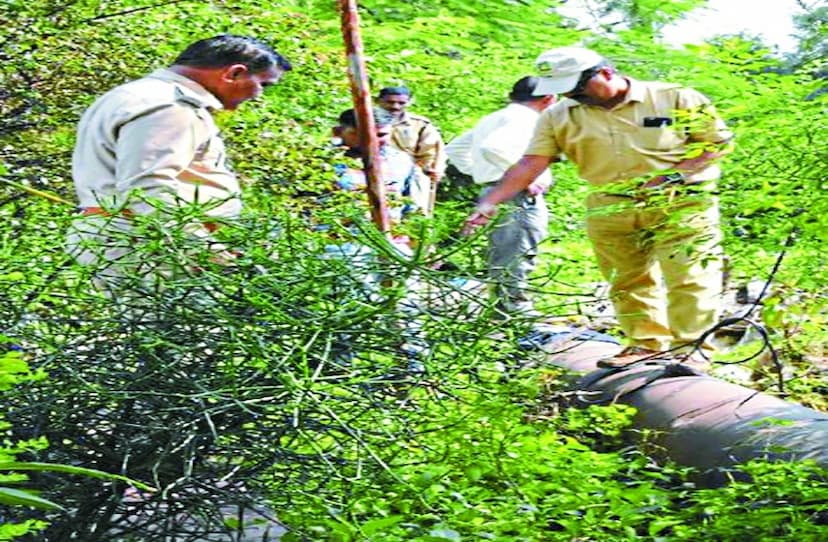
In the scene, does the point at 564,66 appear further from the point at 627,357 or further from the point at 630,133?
the point at 627,357

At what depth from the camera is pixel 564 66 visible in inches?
239

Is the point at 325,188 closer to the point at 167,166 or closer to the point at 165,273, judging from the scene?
the point at 167,166

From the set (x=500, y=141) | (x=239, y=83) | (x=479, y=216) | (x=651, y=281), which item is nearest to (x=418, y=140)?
(x=500, y=141)

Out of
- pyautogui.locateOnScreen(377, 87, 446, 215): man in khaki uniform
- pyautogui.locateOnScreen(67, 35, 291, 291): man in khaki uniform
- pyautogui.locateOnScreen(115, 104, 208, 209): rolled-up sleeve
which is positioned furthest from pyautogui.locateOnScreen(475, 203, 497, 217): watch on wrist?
pyautogui.locateOnScreen(377, 87, 446, 215): man in khaki uniform

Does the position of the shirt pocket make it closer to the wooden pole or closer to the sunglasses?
the sunglasses

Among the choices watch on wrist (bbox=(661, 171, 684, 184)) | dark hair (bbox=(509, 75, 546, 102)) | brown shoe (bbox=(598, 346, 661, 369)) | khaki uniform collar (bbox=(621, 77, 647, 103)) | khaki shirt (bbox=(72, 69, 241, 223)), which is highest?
khaki shirt (bbox=(72, 69, 241, 223))

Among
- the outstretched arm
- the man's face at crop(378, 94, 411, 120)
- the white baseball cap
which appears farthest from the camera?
the man's face at crop(378, 94, 411, 120)

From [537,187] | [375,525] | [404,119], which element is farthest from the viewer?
[404,119]

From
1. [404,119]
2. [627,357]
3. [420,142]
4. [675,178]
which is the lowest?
[420,142]

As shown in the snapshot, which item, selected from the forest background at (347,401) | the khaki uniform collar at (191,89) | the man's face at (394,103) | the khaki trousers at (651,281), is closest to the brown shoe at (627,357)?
the khaki trousers at (651,281)

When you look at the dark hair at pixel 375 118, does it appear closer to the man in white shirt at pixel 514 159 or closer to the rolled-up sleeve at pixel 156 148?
the man in white shirt at pixel 514 159

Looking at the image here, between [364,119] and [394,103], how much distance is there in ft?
11.8

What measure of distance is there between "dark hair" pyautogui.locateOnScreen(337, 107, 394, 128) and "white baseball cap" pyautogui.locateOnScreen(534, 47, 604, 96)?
1.08m

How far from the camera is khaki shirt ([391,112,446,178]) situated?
892 centimetres
